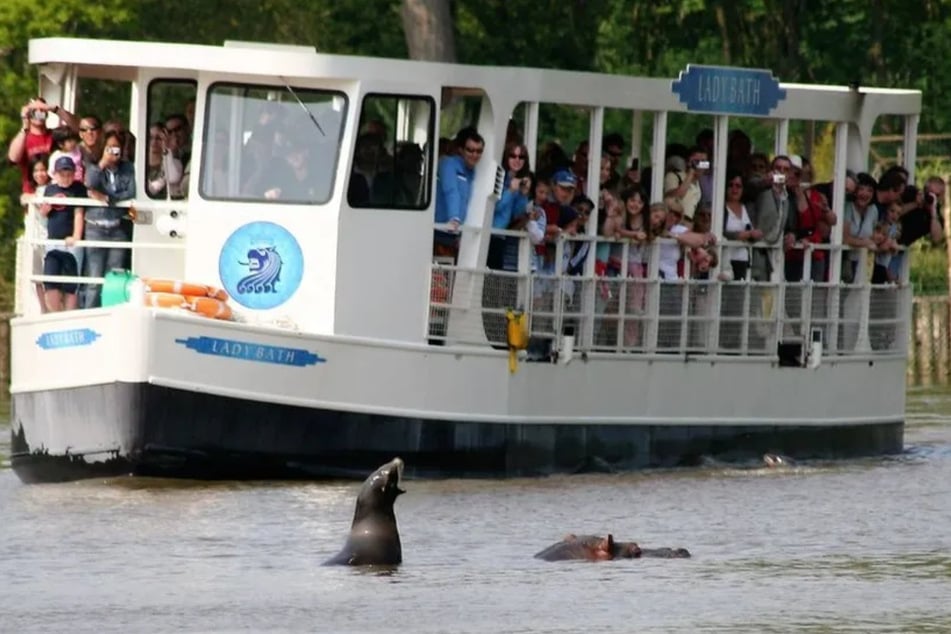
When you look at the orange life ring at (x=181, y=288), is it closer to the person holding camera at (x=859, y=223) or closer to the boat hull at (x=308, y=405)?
the boat hull at (x=308, y=405)

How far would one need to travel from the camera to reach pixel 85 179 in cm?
2325

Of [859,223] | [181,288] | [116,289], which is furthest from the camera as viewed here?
[859,223]

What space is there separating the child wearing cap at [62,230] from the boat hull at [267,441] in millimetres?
762

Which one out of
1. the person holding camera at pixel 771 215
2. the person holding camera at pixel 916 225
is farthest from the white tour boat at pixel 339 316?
the person holding camera at pixel 916 225

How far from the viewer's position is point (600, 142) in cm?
2431

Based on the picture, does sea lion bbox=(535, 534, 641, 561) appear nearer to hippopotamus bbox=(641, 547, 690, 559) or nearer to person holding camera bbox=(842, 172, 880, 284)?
hippopotamus bbox=(641, 547, 690, 559)

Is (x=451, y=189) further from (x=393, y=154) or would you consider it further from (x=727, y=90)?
(x=727, y=90)

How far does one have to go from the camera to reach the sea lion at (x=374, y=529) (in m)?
18.3

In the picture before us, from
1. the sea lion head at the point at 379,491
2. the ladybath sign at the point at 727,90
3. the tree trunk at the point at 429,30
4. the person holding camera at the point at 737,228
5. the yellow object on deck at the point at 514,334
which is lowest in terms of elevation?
the sea lion head at the point at 379,491

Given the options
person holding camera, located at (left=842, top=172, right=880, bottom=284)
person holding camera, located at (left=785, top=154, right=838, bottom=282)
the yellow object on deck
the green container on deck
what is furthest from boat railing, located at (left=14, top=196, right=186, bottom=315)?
person holding camera, located at (left=842, top=172, right=880, bottom=284)

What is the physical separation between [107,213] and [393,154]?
7.04 feet

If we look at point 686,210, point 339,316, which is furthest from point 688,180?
point 339,316

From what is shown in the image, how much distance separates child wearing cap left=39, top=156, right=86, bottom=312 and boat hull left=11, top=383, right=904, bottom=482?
0.76m

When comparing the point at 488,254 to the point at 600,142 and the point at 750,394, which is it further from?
the point at 750,394
